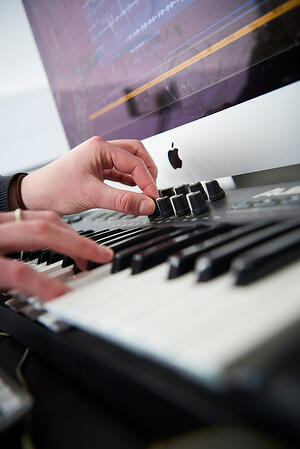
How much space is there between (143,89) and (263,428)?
1115mm

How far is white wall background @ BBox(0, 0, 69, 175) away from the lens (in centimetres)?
190

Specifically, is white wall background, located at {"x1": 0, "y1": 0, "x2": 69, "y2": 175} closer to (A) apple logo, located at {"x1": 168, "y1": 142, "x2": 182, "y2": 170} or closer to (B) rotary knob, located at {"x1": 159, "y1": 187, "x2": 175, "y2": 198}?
(A) apple logo, located at {"x1": 168, "y1": 142, "x2": 182, "y2": 170}

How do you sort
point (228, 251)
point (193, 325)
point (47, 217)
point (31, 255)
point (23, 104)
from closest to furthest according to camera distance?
1. point (193, 325)
2. point (228, 251)
3. point (47, 217)
4. point (31, 255)
5. point (23, 104)

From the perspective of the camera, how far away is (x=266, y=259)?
0.36 meters

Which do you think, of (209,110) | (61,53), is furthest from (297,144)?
(61,53)

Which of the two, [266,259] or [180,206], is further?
[180,206]

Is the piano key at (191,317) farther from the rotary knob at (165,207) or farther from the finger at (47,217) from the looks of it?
the rotary knob at (165,207)

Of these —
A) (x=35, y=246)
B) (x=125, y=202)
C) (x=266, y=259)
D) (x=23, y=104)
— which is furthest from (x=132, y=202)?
(x=23, y=104)

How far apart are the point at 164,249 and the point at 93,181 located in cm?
56

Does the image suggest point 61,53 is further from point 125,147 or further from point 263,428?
point 263,428

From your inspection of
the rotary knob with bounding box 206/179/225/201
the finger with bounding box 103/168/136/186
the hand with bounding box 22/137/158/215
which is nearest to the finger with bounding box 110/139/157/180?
the hand with bounding box 22/137/158/215

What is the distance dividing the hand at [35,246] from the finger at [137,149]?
0.56 meters

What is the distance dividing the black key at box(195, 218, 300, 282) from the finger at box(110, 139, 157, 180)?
73cm

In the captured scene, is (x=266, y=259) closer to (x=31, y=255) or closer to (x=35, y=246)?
(x=35, y=246)
